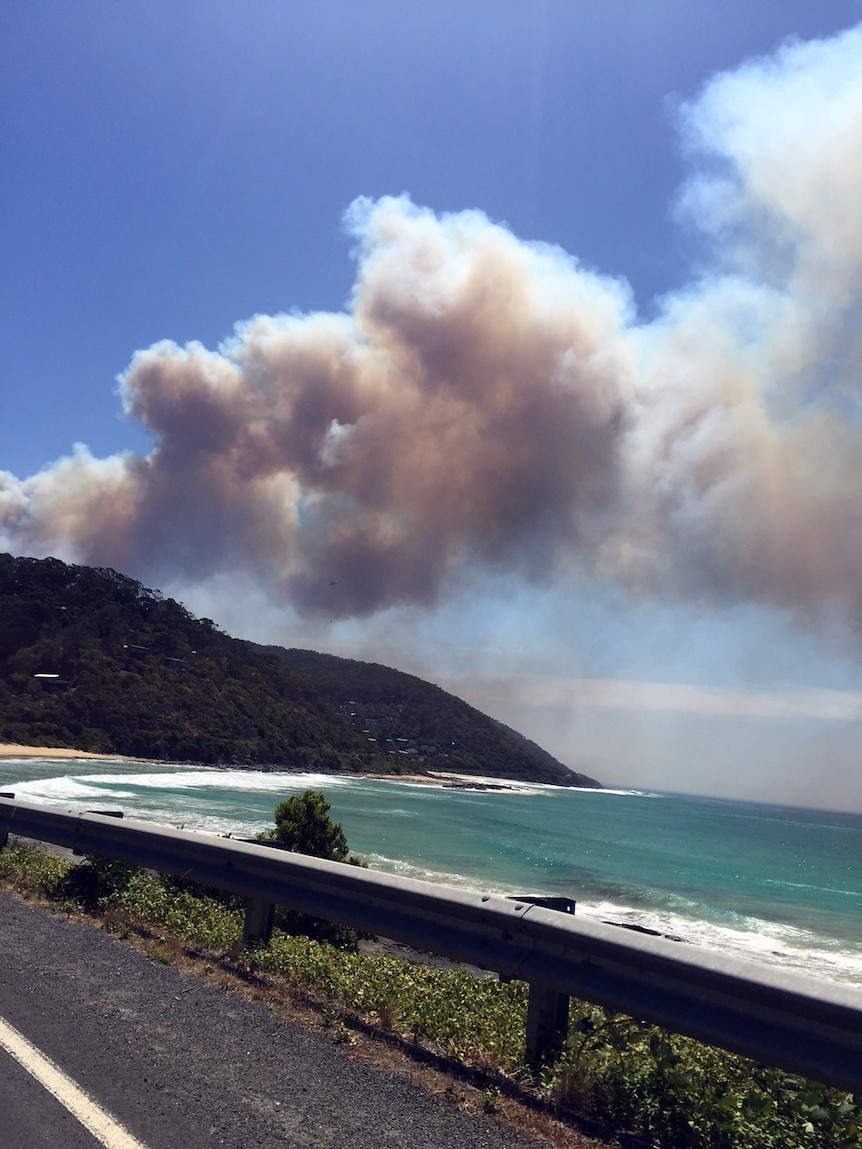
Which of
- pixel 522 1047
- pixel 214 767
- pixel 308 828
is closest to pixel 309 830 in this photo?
pixel 308 828

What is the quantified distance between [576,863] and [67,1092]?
127 ft

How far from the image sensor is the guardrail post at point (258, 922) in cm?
619

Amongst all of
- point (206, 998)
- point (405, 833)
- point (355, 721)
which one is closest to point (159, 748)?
point (405, 833)

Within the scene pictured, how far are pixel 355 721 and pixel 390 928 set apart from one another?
155182 millimetres

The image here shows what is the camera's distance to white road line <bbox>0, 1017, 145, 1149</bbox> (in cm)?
334

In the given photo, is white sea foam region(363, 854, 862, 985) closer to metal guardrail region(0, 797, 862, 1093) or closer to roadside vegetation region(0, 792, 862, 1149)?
roadside vegetation region(0, 792, 862, 1149)

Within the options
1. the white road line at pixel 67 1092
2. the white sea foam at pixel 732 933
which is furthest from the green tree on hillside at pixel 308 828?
the white sea foam at pixel 732 933

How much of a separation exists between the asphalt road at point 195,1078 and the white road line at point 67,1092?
37mm

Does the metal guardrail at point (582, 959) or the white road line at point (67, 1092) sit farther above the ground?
the metal guardrail at point (582, 959)

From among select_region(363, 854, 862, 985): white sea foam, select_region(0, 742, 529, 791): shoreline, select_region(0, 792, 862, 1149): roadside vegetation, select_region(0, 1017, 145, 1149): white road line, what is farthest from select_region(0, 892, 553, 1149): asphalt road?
select_region(0, 742, 529, 791): shoreline

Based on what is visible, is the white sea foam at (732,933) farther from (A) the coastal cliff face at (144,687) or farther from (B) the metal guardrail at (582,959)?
(A) the coastal cliff face at (144,687)

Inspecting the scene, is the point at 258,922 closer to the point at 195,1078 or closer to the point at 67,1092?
the point at 195,1078

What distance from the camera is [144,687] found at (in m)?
99.8

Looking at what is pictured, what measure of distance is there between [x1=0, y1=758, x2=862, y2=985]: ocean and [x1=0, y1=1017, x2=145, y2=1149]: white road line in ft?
46.4
